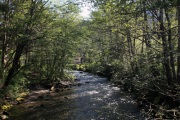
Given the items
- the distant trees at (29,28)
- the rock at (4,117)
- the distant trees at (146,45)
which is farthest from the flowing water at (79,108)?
the distant trees at (29,28)

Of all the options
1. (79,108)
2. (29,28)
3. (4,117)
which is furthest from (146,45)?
(4,117)

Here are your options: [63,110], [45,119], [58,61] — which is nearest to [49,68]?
[58,61]

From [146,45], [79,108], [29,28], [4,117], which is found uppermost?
[29,28]

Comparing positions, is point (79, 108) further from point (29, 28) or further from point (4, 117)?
point (29, 28)

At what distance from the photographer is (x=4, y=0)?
13211 mm

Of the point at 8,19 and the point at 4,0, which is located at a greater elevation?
the point at 4,0

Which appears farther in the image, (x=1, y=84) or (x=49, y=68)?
(x=49, y=68)

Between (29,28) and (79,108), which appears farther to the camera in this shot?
(79,108)

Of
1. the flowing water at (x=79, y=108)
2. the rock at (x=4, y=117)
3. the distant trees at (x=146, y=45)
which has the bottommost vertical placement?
the flowing water at (x=79, y=108)

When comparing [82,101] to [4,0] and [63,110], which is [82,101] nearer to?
[63,110]

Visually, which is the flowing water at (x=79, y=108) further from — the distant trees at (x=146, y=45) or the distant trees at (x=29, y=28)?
the distant trees at (x=29, y=28)

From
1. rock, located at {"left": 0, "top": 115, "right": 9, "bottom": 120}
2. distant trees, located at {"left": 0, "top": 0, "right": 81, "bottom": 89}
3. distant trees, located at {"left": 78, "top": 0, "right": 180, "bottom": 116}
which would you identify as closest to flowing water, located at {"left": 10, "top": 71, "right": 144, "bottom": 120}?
rock, located at {"left": 0, "top": 115, "right": 9, "bottom": 120}

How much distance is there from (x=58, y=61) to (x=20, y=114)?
521 inches

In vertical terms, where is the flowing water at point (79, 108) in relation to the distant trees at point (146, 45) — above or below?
below
